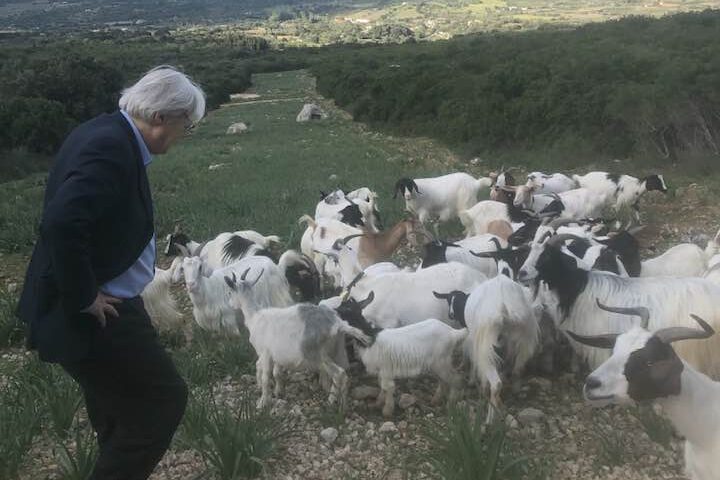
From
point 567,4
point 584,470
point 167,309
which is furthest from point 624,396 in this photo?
point 567,4

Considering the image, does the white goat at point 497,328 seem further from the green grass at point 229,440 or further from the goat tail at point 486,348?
the green grass at point 229,440

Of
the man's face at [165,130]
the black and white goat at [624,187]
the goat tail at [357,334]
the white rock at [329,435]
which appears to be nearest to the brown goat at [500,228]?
the black and white goat at [624,187]

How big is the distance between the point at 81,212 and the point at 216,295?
3.63 meters

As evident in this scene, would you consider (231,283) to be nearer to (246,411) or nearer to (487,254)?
(246,411)

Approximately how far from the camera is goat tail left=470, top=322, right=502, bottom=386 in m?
4.56

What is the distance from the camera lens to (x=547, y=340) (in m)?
5.21

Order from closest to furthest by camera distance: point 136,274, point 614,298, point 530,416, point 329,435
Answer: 1. point 136,274
2. point 329,435
3. point 530,416
4. point 614,298

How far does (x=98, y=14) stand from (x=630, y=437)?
6897 inches

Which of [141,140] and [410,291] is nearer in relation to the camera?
[141,140]

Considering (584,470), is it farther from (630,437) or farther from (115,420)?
(115,420)

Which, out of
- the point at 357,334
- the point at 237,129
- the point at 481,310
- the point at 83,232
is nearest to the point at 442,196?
the point at 481,310

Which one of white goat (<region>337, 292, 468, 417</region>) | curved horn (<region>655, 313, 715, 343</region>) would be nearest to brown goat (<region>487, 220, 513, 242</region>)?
white goat (<region>337, 292, 468, 417</region>)

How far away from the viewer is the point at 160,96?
2.73m

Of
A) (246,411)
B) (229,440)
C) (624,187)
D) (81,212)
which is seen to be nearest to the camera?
(81,212)
